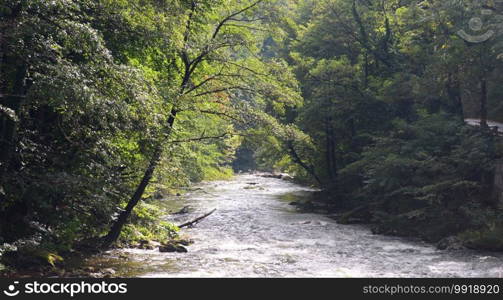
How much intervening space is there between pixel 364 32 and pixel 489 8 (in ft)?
24.6

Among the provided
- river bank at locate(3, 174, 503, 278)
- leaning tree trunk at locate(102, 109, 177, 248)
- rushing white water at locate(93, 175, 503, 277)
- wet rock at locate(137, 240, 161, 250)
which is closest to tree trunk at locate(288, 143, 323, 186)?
river bank at locate(3, 174, 503, 278)

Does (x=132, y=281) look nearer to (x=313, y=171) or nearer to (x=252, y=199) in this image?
(x=252, y=199)

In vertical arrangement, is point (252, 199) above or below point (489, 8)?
below

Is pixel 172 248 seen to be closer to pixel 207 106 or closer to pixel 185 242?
pixel 185 242

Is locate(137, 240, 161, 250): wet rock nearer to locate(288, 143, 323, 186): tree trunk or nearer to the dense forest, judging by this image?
the dense forest

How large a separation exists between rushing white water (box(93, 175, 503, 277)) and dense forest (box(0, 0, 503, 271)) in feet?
4.11

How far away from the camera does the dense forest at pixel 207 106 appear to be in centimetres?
993

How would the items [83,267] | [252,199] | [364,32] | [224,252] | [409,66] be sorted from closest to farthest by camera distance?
[83,267] → [224,252] → [409,66] → [364,32] → [252,199]

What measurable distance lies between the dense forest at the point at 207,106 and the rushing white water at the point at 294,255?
1252mm

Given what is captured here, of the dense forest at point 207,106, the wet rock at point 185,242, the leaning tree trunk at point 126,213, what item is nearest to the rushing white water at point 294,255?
the wet rock at point 185,242

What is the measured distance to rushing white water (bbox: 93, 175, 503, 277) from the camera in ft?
39.9

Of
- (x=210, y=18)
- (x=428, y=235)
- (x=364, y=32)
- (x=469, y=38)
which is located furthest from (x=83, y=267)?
(x=364, y=32)

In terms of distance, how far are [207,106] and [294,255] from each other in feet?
16.2

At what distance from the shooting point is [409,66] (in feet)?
81.0
